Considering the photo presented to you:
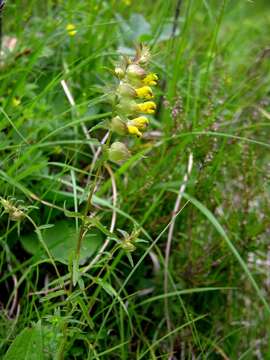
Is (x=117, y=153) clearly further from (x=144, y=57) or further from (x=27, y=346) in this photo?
(x=27, y=346)

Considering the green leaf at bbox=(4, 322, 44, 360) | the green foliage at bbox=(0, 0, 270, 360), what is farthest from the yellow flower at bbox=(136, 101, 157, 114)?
the green leaf at bbox=(4, 322, 44, 360)

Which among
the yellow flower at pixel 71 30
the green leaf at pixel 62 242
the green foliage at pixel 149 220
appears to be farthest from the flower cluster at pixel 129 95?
the yellow flower at pixel 71 30

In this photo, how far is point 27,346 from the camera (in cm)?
150

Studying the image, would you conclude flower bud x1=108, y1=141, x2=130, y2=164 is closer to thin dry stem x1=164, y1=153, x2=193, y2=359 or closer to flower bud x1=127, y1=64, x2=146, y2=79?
flower bud x1=127, y1=64, x2=146, y2=79

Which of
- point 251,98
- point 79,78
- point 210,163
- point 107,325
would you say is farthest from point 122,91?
point 251,98

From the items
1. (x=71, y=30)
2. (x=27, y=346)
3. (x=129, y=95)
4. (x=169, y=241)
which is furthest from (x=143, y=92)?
(x=71, y=30)

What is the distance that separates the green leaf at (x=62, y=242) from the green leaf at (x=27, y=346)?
0.33 metres

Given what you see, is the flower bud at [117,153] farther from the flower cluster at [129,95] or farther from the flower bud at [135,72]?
the flower bud at [135,72]

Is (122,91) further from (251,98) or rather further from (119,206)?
(251,98)

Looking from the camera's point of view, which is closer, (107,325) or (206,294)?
(107,325)

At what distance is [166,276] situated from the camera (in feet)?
6.35

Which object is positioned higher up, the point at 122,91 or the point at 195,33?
the point at 122,91

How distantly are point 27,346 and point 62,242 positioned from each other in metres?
0.44

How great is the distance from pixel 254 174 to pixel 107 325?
68 centimetres
